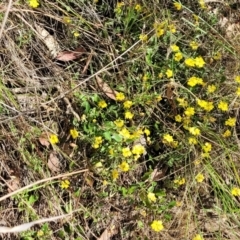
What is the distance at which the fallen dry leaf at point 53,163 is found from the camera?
2111mm

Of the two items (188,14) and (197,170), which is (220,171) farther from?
(188,14)

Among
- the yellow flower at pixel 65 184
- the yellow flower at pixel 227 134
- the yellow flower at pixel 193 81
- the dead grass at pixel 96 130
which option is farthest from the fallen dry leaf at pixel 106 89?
the yellow flower at pixel 227 134

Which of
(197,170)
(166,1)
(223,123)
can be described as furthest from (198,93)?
(166,1)

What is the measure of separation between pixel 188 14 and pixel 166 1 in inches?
5.2

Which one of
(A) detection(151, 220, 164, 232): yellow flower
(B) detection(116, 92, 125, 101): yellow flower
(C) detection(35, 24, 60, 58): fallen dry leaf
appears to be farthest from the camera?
(C) detection(35, 24, 60, 58): fallen dry leaf

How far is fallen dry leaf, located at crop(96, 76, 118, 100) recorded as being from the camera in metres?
2.20

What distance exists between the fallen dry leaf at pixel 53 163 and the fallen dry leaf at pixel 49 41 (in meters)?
0.50

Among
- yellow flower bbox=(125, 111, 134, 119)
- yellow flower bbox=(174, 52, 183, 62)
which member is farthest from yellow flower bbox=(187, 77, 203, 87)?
yellow flower bbox=(125, 111, 134, 119)

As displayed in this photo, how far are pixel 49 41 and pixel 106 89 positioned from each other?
1.23 ft

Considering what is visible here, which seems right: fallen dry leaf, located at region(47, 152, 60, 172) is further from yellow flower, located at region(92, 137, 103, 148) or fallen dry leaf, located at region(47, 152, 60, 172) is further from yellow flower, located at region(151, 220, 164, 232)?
yellow flower, located at region(151, 220, 164, 232)

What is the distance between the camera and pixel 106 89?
2.21 metres

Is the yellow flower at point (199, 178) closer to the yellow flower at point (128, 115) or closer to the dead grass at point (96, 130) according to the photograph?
the dead grass at point (96, 130)

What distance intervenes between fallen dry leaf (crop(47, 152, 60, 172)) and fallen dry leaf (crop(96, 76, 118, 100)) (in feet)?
1.27

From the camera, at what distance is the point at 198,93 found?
2.22 metres
